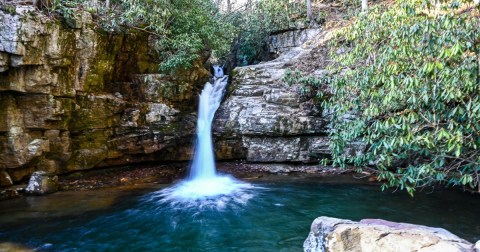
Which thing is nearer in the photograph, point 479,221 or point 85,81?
point 479,221

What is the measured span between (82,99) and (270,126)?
6.99m

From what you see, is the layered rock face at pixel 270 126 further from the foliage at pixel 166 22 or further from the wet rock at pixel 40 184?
the wet rock at pixel 40 184

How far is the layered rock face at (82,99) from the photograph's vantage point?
9719mm

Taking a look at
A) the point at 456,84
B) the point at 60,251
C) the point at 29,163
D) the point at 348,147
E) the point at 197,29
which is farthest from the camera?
the point at 197,29

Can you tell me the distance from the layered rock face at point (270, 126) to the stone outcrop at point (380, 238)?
7501mm

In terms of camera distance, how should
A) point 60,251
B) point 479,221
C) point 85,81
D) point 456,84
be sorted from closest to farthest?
point 456,84 → point 60,251 → point 479,221 → point 85,81

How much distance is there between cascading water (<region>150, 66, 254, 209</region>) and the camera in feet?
33.1

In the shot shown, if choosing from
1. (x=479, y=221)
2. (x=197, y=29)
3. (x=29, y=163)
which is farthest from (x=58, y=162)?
(x=479, y=221)

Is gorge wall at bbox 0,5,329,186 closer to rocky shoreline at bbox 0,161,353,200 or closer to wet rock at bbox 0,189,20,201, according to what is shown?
rocky shoreline at bbox 0,161,353,200

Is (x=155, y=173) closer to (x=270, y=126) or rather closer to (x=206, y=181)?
(x=206, y=181)

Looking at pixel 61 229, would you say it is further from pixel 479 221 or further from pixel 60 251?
pixel 479 221

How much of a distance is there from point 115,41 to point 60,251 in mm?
7907

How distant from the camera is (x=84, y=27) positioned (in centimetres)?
1093

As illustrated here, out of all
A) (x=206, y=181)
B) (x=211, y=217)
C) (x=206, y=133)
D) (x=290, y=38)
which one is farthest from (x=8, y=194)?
(x=290, y=38)
